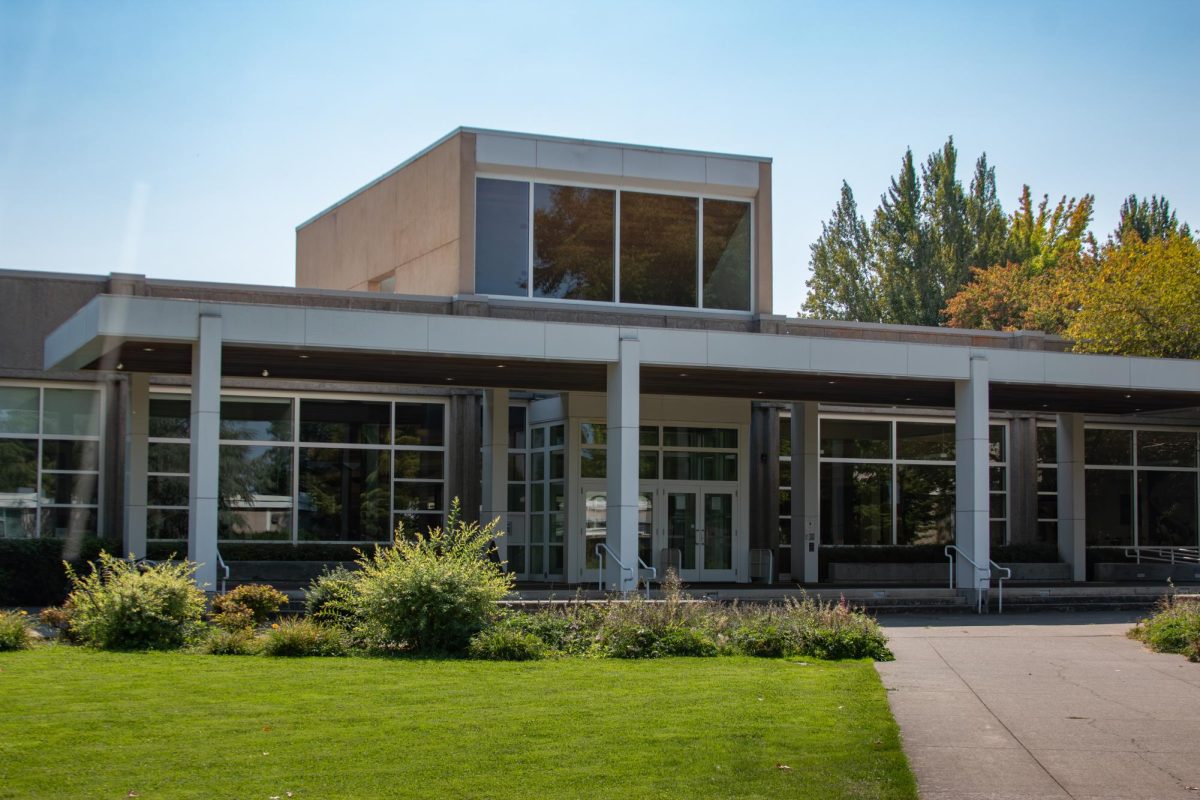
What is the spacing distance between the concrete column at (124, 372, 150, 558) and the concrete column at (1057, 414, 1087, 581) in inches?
796

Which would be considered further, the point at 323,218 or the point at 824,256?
the point at 824,256

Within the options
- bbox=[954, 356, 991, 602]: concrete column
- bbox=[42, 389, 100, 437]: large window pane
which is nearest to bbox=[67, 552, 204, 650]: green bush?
bbox=[42, 389, 100, 437]: large window pane

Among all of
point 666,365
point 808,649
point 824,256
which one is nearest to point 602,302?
point 666,365

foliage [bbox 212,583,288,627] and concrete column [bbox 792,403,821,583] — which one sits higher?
concrete column [bbox 792,403,821,583]

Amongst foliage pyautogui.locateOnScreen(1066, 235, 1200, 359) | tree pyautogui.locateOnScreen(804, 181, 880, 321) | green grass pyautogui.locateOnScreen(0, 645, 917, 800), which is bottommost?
green grass pyautogui.locateOnScreen(0, 645, 917, 800)

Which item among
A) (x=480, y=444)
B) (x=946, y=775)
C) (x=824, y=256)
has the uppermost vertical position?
(x=824, y=256)

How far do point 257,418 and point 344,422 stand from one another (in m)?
1.82

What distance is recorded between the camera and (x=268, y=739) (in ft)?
31.2

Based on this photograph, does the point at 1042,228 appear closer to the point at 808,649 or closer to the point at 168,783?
the point at 808,649

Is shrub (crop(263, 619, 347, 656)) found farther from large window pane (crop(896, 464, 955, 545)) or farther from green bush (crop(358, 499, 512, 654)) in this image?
large window pane (crop(896, 464, 955, 545))

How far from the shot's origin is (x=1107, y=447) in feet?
115

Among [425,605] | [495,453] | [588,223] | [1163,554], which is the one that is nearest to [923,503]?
[1163,554]

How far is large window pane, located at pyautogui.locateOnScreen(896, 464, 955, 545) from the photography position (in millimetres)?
33375

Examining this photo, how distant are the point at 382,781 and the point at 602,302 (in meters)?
19.6
